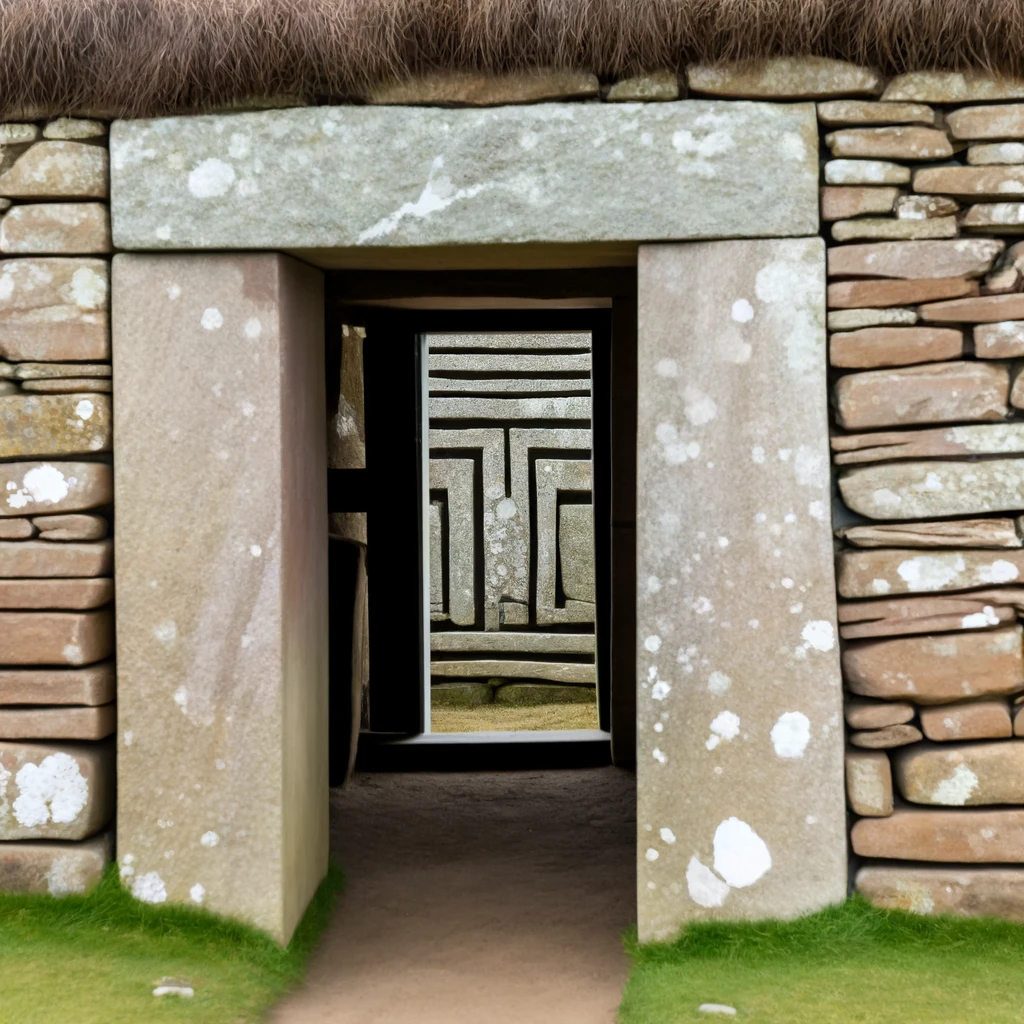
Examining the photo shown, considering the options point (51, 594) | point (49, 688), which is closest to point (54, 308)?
point (51, 594)

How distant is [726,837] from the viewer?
10.5 feet

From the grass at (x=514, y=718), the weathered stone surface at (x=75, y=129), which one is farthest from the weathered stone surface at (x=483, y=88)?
the grass at (x=514, y=718)

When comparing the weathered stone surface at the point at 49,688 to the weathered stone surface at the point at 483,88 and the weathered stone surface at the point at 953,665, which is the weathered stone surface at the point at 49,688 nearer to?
the weathered stone surface at the point at 483,88

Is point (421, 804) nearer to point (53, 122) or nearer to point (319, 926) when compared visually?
point (319, 926)

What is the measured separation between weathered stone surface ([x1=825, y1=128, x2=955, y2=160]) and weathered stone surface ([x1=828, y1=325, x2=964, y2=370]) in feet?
1.24

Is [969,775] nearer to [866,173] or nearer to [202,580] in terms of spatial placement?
[866,173]

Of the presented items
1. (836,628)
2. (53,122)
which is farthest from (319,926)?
(53,122)

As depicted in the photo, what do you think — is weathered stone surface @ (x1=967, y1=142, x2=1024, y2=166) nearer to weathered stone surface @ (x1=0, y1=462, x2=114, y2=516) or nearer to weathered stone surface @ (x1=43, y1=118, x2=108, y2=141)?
weathered stone surface @ (x1=43, y1=118, x2=108, y2=141)

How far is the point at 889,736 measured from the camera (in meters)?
3.18

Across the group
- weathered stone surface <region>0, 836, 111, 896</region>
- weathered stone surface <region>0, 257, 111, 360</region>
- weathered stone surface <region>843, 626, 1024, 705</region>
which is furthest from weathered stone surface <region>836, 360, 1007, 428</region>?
weathered stone surface <region>0, 836, 111, 896</region>

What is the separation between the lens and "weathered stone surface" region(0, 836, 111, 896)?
330 centimetres

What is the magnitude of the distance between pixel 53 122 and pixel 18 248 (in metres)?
0.38

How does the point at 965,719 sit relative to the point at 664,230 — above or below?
below

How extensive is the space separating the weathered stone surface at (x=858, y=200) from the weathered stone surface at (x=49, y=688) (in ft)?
8.11
